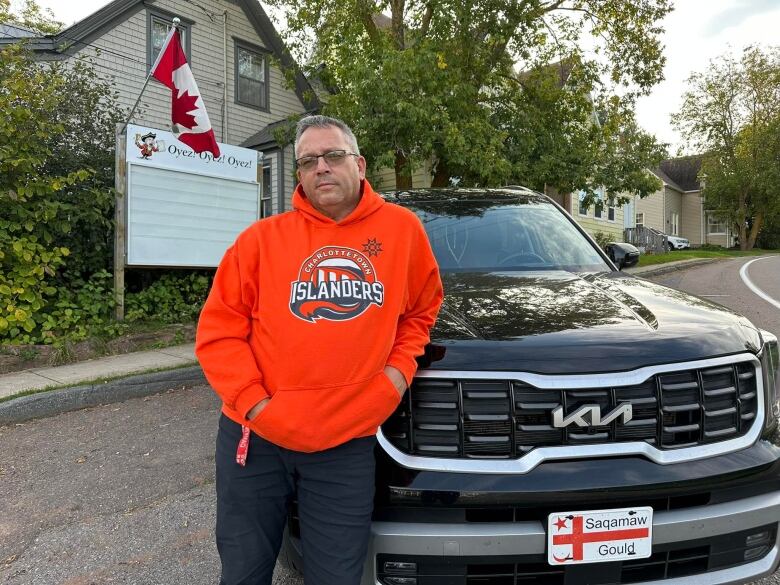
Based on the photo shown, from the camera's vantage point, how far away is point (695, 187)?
47094 mm

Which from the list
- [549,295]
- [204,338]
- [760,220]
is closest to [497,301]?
[549,295]

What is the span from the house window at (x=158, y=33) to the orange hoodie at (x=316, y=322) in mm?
12944

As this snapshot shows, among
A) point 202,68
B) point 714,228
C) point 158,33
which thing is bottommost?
point 714,228

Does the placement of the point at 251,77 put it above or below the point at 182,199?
above

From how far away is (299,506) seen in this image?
190cm

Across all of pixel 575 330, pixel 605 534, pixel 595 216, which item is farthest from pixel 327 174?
pixel 595 216

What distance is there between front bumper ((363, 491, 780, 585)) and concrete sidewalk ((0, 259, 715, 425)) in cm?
450

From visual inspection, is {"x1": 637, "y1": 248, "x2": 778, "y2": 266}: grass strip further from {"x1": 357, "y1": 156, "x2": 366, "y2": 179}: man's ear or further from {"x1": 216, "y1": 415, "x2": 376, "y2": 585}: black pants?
{"x1": 216, "y1": 415, "x2": 376, "y2": 585}: black pants

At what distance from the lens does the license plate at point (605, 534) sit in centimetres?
181

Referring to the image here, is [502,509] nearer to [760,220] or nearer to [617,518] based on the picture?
[617,518]

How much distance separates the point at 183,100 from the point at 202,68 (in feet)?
21.1

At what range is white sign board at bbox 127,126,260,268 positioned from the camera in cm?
742

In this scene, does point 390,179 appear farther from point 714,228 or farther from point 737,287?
point 714,228

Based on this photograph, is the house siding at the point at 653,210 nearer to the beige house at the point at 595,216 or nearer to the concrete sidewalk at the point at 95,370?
the beige house at the point at 595,216
